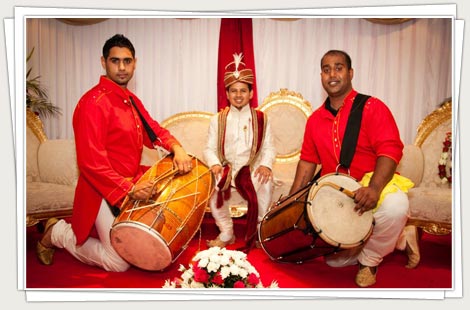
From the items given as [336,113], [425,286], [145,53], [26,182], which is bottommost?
[425,286]

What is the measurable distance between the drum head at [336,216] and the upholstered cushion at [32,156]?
2.43 metres

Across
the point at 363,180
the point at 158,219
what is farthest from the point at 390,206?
the point at 158,219

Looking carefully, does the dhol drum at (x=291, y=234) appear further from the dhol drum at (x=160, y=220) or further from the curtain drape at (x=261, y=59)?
the curtain drape at (x=261, y=59)

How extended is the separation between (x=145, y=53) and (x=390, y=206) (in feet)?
8.92

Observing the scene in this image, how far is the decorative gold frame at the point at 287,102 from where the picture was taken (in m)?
5.00

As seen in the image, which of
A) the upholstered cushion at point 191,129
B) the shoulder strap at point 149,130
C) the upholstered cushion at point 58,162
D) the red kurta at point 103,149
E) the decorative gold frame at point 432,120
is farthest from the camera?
the upholstered cushion at point 191,129

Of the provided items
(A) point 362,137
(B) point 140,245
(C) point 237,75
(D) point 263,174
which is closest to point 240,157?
(D) point 263,174

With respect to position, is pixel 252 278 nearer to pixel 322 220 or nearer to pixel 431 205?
pixel 322 220

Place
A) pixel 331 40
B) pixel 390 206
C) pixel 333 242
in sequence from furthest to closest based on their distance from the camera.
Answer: pixel 331 40 < pixel 390 206 < pixel 333 242

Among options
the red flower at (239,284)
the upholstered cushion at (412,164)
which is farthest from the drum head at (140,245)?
the upholstered cushion at (412,164)

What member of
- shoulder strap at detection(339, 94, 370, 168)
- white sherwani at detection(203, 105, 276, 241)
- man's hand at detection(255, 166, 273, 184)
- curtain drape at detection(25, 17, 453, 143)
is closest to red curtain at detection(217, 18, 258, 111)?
curtain drape at detection(25, 17, 453, 143)

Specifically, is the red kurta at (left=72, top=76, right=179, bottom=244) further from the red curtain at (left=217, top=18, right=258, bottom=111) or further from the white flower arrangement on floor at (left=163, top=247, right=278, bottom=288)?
the red curtain at (left=217, top=18, right=258, bottom=111)

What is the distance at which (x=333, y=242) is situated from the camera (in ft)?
11.0

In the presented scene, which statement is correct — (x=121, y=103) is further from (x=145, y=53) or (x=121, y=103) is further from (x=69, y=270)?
(x=69, y=270)
